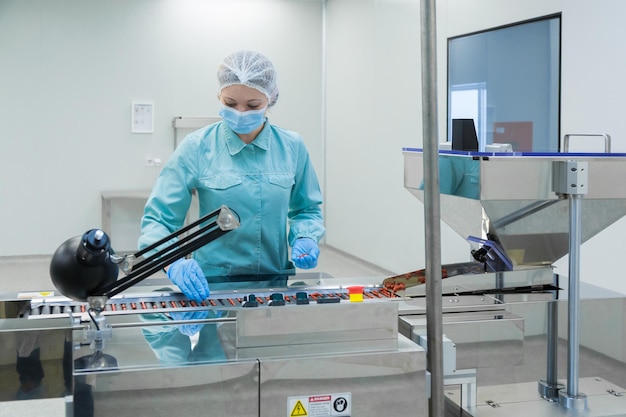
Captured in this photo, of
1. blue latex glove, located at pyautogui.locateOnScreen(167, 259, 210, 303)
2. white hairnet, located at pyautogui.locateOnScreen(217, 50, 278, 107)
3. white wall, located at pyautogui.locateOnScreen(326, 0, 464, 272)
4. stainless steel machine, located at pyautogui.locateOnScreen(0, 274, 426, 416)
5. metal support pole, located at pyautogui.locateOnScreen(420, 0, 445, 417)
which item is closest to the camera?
metal support pole, located at pyautogui.locateOnScreen(420, 0, 445, 417)

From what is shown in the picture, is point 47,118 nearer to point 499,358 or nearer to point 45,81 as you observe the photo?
point 45,81

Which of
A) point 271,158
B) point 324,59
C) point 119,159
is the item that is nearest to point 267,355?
point 271,158

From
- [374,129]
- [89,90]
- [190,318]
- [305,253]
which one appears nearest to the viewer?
[190,318]

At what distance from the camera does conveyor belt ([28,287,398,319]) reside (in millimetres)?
1454

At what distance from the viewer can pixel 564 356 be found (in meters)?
1.49

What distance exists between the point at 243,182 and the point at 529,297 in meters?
0.91

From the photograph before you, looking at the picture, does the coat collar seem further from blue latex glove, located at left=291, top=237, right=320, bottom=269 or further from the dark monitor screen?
the dark monitor screen

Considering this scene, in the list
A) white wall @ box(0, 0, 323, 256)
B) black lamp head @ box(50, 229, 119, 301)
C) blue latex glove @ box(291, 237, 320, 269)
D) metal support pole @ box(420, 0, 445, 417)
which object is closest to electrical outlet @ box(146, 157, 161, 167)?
white wall @ box(0, 0, 323, 256)

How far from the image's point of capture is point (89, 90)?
6.59 meters

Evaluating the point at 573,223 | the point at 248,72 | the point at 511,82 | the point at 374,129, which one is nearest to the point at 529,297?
the point at 573,223

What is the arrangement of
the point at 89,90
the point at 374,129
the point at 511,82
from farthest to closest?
the point at 89,90 → the point at 374,129 → the point at 511,82

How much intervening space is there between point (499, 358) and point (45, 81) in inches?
236

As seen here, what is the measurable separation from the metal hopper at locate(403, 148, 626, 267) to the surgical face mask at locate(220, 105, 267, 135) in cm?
64

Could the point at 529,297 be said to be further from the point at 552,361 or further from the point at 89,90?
the point at 89,90
